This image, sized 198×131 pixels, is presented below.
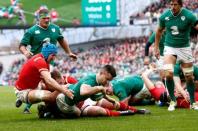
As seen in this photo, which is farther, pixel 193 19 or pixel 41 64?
pixel 193 19

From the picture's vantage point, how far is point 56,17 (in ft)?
133

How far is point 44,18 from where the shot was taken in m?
12.2

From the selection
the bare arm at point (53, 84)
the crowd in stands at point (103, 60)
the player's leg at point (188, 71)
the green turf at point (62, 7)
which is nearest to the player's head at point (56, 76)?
the bare arm at point (53, 84)

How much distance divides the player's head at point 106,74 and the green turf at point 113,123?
0.62 m

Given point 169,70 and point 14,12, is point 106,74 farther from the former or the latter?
point 14,12

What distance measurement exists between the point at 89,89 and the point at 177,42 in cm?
272

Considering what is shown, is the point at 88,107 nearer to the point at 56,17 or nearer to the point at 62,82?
the point at 62,82

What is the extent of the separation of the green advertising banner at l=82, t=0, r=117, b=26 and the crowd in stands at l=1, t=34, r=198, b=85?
158cm

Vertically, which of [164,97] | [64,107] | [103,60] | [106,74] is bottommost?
[103,60]

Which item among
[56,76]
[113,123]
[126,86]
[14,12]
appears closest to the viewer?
[113,123]

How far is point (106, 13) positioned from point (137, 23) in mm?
2290

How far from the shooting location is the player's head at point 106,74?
392 inches

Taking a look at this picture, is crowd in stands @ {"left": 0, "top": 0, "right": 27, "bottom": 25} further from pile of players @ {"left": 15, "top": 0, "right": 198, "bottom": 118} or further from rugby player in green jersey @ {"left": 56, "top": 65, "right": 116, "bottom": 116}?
rugby player in green jersey @ {"left": 56, "top": 65, "right": 116, "bottom": 116}

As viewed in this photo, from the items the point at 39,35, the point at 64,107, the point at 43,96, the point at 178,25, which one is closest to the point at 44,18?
the point at 39,35
